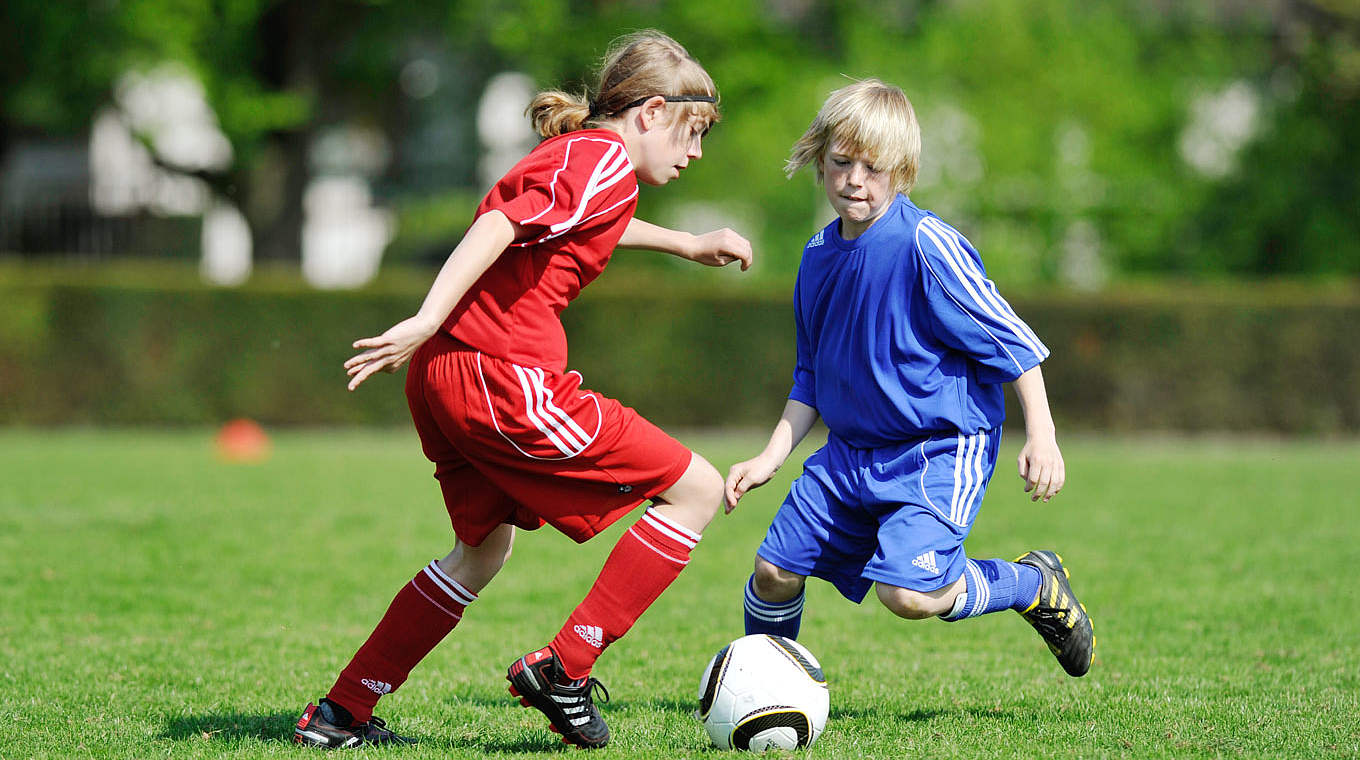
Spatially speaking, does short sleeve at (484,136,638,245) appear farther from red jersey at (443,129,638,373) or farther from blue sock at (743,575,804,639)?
blue sock at (743,575,804,639)

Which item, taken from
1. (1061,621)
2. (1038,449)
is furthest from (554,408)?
(1061,621)

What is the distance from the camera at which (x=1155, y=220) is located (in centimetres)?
2406

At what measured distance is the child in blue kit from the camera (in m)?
3.94

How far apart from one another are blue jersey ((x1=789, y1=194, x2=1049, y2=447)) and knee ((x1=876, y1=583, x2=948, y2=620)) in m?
0.43

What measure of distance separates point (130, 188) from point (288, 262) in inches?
290

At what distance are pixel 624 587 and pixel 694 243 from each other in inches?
40.3

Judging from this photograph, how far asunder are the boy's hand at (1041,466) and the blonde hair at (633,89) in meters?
1.24

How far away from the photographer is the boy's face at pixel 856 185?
157 inches

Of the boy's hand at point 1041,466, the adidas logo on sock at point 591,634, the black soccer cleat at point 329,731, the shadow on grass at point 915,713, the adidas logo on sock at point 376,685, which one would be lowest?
the shadow on grass at point 915,713

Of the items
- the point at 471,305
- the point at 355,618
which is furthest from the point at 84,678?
the point at 471,305

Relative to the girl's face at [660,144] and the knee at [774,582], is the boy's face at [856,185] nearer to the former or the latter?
the girl's face at [660,144]

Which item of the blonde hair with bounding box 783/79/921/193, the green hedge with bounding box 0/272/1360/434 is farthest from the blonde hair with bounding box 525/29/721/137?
the green hedge with bounding box 0/272/1360/434

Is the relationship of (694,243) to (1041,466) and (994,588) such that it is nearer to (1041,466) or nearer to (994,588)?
(1041,466)

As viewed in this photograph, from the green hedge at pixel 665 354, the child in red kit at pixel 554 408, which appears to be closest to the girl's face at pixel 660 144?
the child in red kit at pixel 554 408
